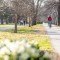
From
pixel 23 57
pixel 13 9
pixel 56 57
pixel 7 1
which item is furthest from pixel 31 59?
pixel 7 1

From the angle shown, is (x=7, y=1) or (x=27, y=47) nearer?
(x=27, y=47)

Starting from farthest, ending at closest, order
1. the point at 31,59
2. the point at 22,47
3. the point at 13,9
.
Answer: the point at 13,9 → the point at 22,47 → the point at 31,59

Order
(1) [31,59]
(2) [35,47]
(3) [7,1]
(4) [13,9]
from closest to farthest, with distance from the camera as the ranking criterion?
1. (1) [31,59]
2. (2) [35,47]
3. (4) [13,9]
4. (3) [7,1]

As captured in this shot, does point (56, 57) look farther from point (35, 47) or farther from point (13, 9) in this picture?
point (13, 9)

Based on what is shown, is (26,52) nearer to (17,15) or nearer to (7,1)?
(17,15)

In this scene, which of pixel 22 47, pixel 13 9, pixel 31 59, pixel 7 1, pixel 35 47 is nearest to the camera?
pixel 31 59

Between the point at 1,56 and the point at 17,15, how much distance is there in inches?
956

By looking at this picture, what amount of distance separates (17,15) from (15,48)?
24.2 meters

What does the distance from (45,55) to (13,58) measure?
36 centimetres

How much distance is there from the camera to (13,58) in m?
3.47

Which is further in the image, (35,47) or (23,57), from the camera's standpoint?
(35,47)

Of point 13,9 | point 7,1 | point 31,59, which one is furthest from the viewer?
point 7,1

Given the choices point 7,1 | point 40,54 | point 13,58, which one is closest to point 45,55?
point 40,54

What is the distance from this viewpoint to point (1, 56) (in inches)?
140
